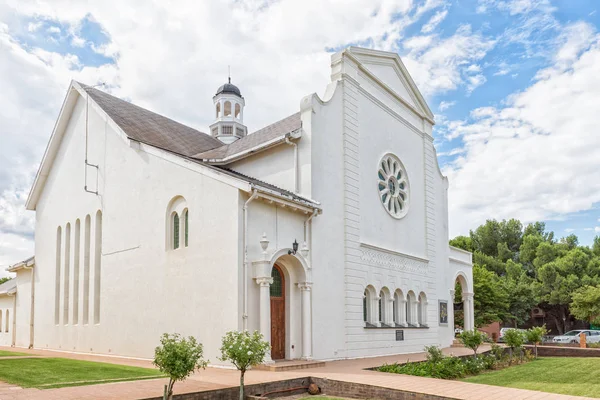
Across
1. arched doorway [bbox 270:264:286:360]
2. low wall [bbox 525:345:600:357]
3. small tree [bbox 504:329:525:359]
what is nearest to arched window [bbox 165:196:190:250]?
arched doorway [bbox 270:264:286:360]

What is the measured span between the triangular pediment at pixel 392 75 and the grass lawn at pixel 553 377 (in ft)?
43.2

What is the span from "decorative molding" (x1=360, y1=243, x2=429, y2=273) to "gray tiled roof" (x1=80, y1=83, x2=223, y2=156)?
9.00 m

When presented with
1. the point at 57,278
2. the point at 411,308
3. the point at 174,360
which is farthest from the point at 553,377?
the point at 57,278

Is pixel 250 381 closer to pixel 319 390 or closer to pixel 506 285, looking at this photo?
pixel 319 390

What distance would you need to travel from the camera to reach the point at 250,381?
487 inches

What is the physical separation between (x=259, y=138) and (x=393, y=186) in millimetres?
6801

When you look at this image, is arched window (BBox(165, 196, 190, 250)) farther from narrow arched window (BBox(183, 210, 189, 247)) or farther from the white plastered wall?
the white plastered wall

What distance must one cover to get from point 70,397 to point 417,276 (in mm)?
18265

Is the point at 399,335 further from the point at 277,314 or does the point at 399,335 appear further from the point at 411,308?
the point at 277,314

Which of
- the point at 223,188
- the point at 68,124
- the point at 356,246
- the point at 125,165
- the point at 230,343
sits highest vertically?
the point at 68,124

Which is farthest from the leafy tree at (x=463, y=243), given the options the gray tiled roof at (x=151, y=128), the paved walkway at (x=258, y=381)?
the paved walkway at (x=258, y=381)

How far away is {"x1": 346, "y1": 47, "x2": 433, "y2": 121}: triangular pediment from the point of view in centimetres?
2350

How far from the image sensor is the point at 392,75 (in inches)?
1013

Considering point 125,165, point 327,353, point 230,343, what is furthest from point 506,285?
point 230,343
